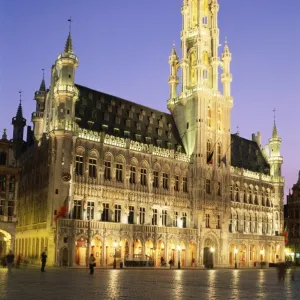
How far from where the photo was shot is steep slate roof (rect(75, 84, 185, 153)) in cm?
7069

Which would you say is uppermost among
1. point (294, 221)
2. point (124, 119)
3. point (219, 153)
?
point (124, 119)

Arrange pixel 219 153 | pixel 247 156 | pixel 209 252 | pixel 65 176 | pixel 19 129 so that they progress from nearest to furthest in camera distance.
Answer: pixel 65 176 → pixel 209 252 → pixel 19 129 → pixel 219 153 → pixel 247 156

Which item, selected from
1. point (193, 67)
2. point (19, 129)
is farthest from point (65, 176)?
point (193, 67)

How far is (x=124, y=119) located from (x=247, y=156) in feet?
104

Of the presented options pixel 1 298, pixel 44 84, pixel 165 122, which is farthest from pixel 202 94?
pixel 1 298

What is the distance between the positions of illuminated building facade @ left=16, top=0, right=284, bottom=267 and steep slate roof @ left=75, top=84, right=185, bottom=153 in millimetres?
202

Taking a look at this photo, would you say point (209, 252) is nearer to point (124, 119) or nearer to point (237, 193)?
point (237, 193)

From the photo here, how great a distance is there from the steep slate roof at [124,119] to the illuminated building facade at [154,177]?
0.66ft

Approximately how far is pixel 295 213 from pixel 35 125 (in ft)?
208

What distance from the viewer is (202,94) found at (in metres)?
81.6

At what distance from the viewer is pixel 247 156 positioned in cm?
9675

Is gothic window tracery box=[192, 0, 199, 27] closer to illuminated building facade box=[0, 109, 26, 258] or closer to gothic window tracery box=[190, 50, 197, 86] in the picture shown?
gothic window tracery box=[190, 50, 197, 86]

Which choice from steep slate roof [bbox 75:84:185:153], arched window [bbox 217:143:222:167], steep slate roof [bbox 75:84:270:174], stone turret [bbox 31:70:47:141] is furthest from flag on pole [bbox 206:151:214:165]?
stone turret [bbox 31:70:47:141]

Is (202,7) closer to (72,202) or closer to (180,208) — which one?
(180,208)
